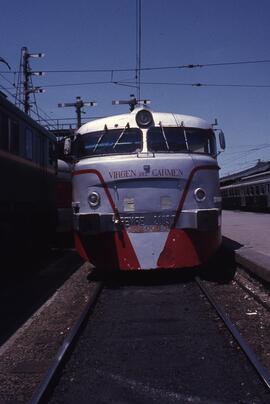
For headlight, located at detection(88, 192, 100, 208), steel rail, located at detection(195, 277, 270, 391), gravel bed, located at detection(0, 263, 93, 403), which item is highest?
headlight, located at detection(88, 192, 100, 208)

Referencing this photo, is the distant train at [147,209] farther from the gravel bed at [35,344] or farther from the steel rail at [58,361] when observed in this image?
the steel rail at [58,361]

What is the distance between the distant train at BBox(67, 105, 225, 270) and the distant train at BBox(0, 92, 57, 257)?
1.92 m

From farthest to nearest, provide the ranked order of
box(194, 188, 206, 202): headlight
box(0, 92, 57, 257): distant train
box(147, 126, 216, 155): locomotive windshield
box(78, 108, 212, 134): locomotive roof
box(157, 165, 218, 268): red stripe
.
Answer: box(0, 92, 57, 257): distant train
box(78, 108, 212, 134): locomotive roof
box(147, 126, 216, 155): locomotive windshield
box(194, 188, 206, 202): headlight
box(157, 165, 218, 268): red stripe

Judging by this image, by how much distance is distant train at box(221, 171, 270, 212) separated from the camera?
33.5 metres

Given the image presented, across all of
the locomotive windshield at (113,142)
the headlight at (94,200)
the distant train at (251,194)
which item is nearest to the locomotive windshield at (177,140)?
the locomotive windshield at (113,142)

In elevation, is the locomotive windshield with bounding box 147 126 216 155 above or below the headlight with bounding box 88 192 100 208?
above

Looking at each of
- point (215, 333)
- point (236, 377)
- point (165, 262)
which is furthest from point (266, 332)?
point (165, 262)

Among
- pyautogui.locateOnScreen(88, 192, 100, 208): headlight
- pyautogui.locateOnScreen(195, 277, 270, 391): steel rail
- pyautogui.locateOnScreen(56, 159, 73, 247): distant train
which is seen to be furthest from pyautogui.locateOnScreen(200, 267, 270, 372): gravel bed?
pyautogui.locateOnScreen(56, 159, 73, 247): distant train

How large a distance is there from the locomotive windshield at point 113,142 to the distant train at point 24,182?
171 cm

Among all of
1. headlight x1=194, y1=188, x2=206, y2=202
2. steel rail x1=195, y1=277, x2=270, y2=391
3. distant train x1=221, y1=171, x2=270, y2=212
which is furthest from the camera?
distant train x1=221, y1=171, x2=270, y2=212

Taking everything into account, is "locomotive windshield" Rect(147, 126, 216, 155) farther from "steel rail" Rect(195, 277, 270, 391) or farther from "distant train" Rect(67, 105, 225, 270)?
"steel rail" Rect(195, 277, 270, 391)

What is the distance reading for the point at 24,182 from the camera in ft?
39.2

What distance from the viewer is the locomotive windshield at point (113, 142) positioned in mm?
9539

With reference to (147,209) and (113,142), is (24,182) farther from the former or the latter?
(147,209)
